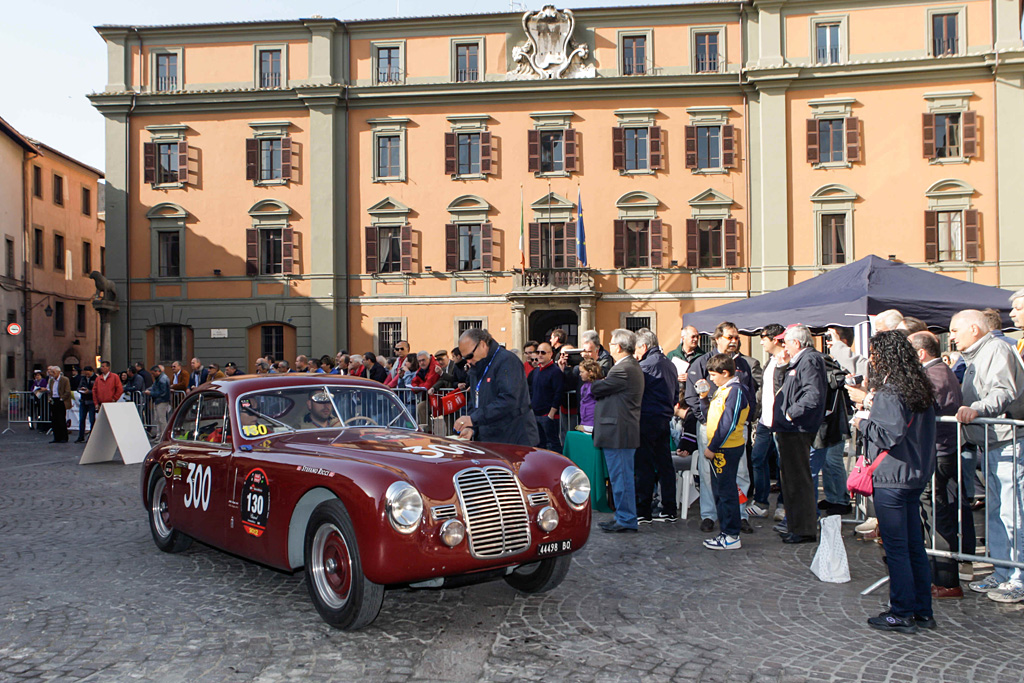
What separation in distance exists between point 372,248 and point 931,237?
19.5m

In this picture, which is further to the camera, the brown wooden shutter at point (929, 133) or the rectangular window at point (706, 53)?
the rectangular window at point (706, 53)

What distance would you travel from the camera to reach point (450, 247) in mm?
29625

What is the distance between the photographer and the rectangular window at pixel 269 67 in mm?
30484

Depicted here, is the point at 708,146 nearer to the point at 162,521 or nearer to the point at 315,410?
the point at 315,410

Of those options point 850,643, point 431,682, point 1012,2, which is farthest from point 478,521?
point 1012,2

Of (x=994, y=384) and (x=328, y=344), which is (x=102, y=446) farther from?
(x=328, y=344)

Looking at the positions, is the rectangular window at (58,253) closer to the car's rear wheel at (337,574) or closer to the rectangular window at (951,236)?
the rectangular window at (951,236)

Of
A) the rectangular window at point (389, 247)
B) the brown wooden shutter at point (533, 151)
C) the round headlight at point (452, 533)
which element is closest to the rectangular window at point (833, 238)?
the brown wooden shutter at point (533, 151)

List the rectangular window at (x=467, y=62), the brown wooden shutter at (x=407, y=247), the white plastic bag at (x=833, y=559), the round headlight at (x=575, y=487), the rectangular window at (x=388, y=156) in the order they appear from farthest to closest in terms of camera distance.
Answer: the rectangular window at (x=388, y=156), the rectangular window at (x=467, y=62), the brown wooden shutter at (x=407, y=247), the white plastic bag at (x=833, y=559), the round headlight at (x=575, y=487)

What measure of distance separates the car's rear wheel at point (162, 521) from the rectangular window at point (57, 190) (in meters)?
37.0

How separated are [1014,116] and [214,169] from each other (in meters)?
28.1

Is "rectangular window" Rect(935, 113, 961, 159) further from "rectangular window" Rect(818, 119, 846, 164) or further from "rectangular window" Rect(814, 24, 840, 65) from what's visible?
"rectangular window" Rect(814, 24, 840, 65)

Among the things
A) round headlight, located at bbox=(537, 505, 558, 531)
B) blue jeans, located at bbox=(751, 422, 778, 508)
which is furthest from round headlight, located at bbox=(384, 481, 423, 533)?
blue jeans, located at bbox=(751, 422, 778, 508)

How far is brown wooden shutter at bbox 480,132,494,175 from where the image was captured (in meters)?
29.5
